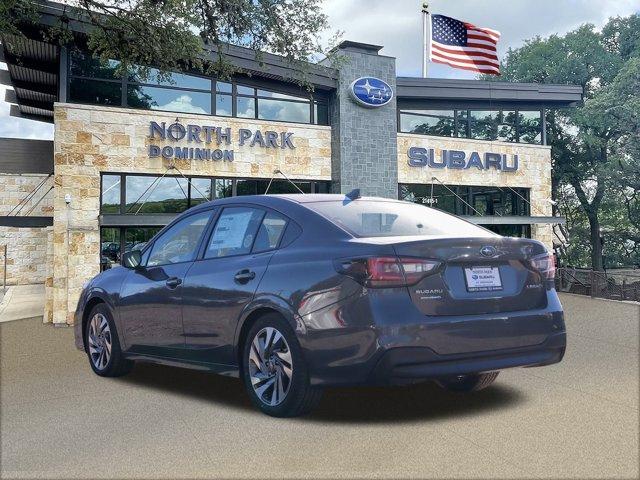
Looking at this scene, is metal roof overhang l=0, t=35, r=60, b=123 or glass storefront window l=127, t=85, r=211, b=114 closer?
metal roof overhang l=0, t=35, r=60, b=123

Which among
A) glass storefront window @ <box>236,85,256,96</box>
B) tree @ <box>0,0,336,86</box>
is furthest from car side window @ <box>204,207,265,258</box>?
glass storefront window @ <box>236,85,256,96</box>

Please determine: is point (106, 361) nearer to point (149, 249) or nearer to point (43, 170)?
point (149, 249)

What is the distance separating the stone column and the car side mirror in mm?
12911

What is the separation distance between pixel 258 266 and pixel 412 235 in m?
1.19

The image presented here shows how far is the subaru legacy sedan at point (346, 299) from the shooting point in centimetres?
431

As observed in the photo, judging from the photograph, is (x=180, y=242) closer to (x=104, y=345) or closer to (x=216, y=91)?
(x=104, y=345)

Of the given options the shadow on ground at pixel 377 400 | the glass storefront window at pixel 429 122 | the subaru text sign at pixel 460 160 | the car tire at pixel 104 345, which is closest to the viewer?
the shadow on ground at pixel 377 400

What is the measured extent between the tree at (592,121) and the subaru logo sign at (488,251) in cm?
2939

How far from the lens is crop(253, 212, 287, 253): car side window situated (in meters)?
5.09

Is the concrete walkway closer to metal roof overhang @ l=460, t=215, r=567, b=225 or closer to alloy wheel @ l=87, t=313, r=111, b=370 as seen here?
alloy wheel @ l=87, t=313, r=111, b=370

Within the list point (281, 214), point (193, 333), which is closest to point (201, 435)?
point (193, 333)

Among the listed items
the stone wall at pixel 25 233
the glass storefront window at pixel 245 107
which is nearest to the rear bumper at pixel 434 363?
the glass storefront window at pixel 245 107

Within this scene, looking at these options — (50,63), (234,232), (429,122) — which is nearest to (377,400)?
(234,232)

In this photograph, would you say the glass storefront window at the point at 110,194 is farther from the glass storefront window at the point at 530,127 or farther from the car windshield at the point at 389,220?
the glass storefront window at the point at 530,127
